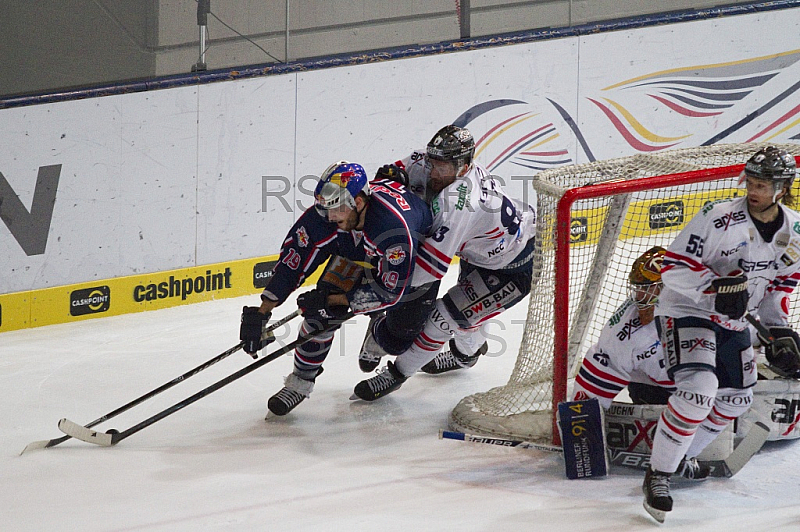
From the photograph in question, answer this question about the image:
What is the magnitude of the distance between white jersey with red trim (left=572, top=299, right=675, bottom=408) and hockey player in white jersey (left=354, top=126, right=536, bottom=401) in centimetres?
71

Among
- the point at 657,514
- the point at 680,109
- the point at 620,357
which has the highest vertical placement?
the point at 680,109

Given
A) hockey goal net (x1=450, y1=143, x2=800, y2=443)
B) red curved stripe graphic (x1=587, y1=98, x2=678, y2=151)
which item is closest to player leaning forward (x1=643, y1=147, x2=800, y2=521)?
hockey goal net (x1=450, y1=143, x2=800, y2=443)

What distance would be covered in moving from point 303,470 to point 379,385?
832 mm

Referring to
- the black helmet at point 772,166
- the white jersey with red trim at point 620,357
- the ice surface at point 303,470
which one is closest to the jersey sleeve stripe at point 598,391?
the white jersey with red trim at point 620,357

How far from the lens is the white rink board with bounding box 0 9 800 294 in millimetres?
5699

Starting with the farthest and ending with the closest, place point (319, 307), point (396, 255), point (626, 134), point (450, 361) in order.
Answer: point (626, 134) < point (450, 361) < point (319, 307) < point (396, 255)

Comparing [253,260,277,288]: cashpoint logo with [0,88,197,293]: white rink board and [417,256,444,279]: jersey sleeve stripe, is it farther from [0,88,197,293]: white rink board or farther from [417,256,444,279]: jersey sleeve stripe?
[417,256,444,279]: jersey sleeve stripe

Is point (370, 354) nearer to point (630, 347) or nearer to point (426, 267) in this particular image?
point (426, 267)

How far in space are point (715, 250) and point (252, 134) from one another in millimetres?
3663

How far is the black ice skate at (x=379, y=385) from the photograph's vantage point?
4.43 meters

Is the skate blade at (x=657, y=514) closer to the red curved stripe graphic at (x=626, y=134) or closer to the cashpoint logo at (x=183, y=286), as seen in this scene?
the cashpoint logo at (x=183, y=286)

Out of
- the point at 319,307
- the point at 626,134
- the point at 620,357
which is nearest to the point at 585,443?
the point at 620,357

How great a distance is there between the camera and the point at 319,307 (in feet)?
13.2

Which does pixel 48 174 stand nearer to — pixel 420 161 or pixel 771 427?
pixel 420 161
